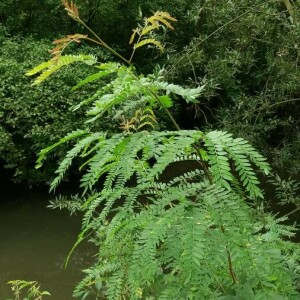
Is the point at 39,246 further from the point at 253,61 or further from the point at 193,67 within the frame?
the point at 253,61

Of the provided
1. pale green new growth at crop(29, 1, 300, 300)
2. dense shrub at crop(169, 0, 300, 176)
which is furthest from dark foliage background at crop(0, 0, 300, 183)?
pale green new growth at crop(29, 1, 300, 300)

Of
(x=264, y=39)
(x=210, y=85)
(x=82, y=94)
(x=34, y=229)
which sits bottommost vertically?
(x=34, y=229)

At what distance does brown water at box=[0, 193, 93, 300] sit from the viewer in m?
6.27

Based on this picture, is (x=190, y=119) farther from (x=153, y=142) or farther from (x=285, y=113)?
(x=153, y=142)

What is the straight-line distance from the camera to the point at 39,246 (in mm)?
7277

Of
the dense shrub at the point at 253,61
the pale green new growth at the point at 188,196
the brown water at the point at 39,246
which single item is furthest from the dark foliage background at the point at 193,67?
the pale green new growth at the point at 188,196

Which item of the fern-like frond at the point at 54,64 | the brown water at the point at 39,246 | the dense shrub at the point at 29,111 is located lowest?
the brown water at the point at 39,246

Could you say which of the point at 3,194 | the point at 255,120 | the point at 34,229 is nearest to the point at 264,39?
the point at 255,120

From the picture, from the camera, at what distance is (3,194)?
30.2 feet

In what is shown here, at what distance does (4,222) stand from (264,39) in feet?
18.7

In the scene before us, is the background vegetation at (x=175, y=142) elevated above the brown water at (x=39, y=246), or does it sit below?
above

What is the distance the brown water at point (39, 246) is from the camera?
6270 mm

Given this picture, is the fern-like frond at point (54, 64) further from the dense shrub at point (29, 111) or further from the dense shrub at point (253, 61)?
the dense shrub at point (29, 111)

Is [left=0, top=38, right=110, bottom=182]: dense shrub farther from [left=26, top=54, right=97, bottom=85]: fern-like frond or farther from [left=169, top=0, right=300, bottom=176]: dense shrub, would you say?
[left=26, top=54, right=97, bottom=85]: fern-like frond
